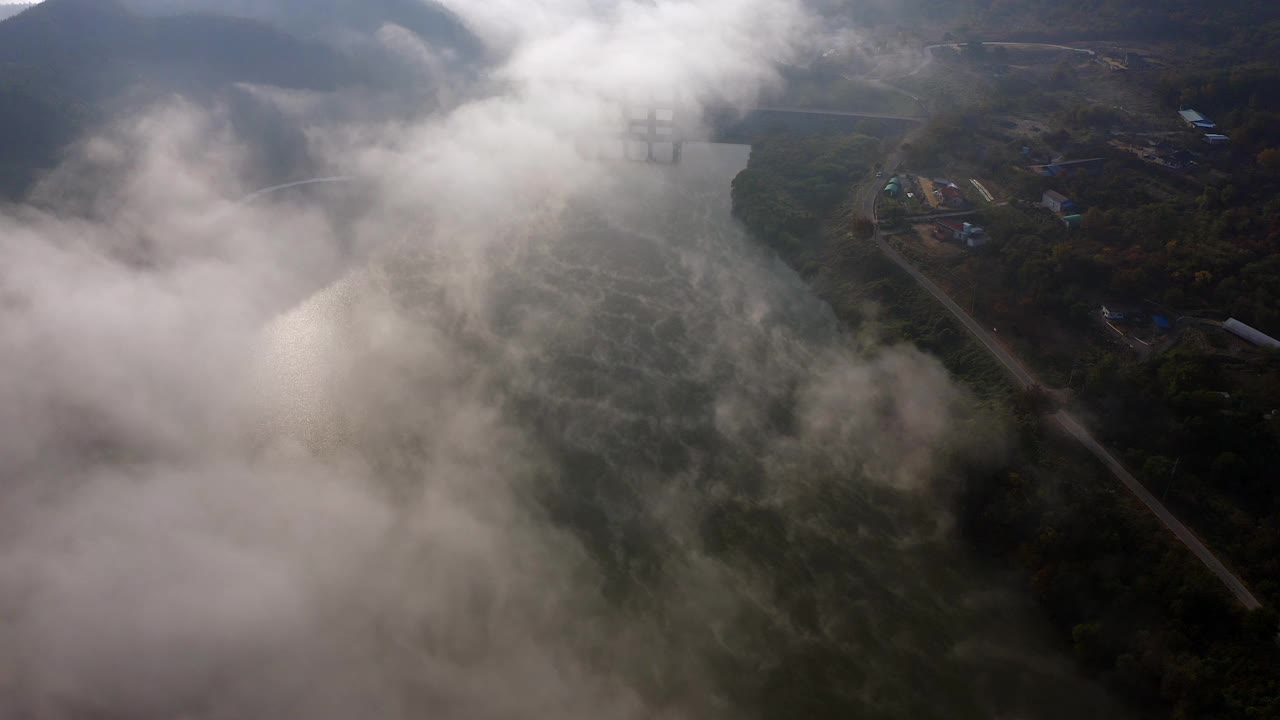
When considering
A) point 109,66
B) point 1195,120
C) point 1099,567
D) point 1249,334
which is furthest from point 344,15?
point 1099,567

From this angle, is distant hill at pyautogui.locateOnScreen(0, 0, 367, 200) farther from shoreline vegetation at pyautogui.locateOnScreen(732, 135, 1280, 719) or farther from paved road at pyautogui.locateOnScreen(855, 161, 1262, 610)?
shoreline vegetation at pyautogui.locateOnScreen(732, 135, 1280, 719)

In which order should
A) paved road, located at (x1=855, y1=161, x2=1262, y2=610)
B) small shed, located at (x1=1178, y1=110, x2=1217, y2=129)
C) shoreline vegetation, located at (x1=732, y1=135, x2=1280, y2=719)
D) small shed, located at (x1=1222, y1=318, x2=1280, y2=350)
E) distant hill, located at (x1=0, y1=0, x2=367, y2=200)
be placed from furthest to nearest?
small shed, located at (x1=1178, y1=110, x2=1217, y2=129), distant hill, located at (x1=0, y1=0, x2=367, y2=200), small shed, located at (x1=1222, y1=318, x2=1280, y2=350), paved road, located at (x1=855, y1=161, x2=1262, y2=610), shoreline vegetation, located at (x1=732, y1=135, x2=1280, y2=719)

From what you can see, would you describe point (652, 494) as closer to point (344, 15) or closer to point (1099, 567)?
point (1099, 567)

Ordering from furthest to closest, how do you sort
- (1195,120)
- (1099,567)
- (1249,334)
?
(1195,120)
(1249,334)
(1099,567)

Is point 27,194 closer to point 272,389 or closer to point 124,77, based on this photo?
point 124,77

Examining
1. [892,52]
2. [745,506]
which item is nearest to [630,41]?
[892,52]

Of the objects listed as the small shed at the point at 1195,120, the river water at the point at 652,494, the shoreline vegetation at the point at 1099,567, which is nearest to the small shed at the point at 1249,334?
the shoreline vegetation at the point at 1099,567

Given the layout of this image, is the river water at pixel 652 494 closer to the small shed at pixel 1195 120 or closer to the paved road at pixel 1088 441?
the paved road at pixel 1088 441

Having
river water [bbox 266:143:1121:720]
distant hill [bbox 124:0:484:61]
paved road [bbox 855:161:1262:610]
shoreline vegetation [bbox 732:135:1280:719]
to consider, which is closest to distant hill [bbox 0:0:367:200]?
distant hill [bbox 124:0:484:61]
